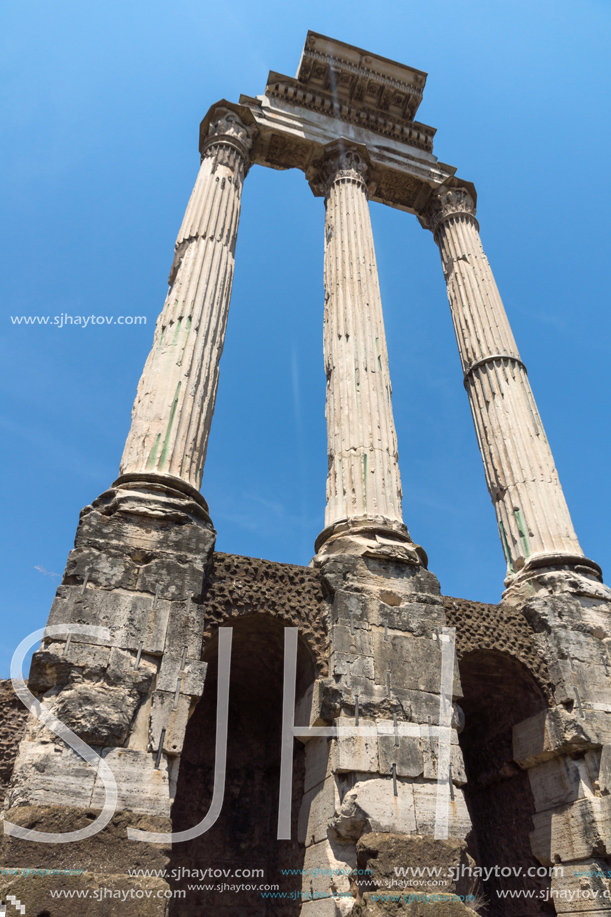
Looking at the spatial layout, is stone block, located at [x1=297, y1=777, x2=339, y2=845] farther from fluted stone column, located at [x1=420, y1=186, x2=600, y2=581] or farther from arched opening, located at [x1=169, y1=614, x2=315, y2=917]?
fluted stone column, located at [x1=420, y1=186, x2=600, y2=581]

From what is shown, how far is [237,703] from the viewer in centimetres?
972

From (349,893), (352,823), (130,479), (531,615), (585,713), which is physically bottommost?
(349,893)

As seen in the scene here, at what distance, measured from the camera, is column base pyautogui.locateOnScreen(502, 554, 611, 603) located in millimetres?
8961

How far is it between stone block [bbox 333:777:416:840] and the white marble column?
12.9 feet

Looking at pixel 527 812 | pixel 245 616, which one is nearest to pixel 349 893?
pixel 245 616

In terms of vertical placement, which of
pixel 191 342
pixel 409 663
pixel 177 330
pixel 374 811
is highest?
pixel 177 330

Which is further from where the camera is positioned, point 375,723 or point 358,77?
point 358,77

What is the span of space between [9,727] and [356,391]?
646 cm

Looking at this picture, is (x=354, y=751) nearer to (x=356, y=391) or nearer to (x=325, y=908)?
(x=325, y=908)

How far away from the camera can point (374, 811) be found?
6004mm

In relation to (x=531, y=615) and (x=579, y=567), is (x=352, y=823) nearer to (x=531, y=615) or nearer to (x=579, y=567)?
(x=531, y=615)

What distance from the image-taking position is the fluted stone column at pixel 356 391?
8594 millimetres

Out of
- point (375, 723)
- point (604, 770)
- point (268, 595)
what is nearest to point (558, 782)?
point (604, 770)

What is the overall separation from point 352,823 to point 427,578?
3049mm
